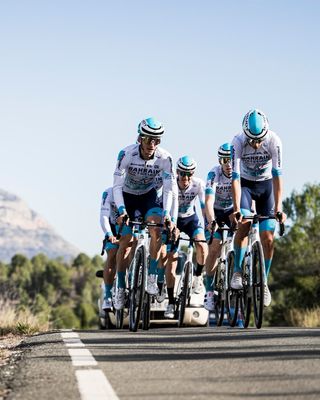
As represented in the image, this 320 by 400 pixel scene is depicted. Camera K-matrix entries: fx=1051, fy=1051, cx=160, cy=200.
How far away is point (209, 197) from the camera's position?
50.9 ft

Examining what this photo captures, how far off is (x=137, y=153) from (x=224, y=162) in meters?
2.74

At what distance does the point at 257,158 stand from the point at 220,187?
2916mm

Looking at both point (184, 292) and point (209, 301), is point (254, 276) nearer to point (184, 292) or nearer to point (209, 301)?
point (184, 292)

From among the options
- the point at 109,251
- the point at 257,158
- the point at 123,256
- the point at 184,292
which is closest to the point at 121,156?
the point at 123,256

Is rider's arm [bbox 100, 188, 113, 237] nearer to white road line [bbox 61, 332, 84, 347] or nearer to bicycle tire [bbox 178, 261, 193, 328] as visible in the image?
bicycle tire [bbox 178, 261, 193, 328]

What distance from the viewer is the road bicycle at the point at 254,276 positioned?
Result: 40.1 feet

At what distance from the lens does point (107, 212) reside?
54.3 feet

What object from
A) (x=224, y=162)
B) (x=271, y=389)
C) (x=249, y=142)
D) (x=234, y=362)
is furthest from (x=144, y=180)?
(x=271, y=389)

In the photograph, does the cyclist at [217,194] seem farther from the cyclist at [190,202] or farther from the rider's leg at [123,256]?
the rider's leg at [123,256]

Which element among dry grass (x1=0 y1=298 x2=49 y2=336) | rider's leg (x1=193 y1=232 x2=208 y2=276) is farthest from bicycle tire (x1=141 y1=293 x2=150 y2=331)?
rider's leg (x1=193 y1=232 x2=208 y2=276)

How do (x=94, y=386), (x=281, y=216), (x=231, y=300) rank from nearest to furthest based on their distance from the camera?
1. (x=94, y=386)
2. (x=281, y=216)
3. (x=231, y=300)

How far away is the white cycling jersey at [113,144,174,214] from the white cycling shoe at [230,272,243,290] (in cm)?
123

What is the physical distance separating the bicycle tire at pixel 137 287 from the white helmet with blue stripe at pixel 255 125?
1952 mm

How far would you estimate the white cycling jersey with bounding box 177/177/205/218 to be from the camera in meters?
16.0
